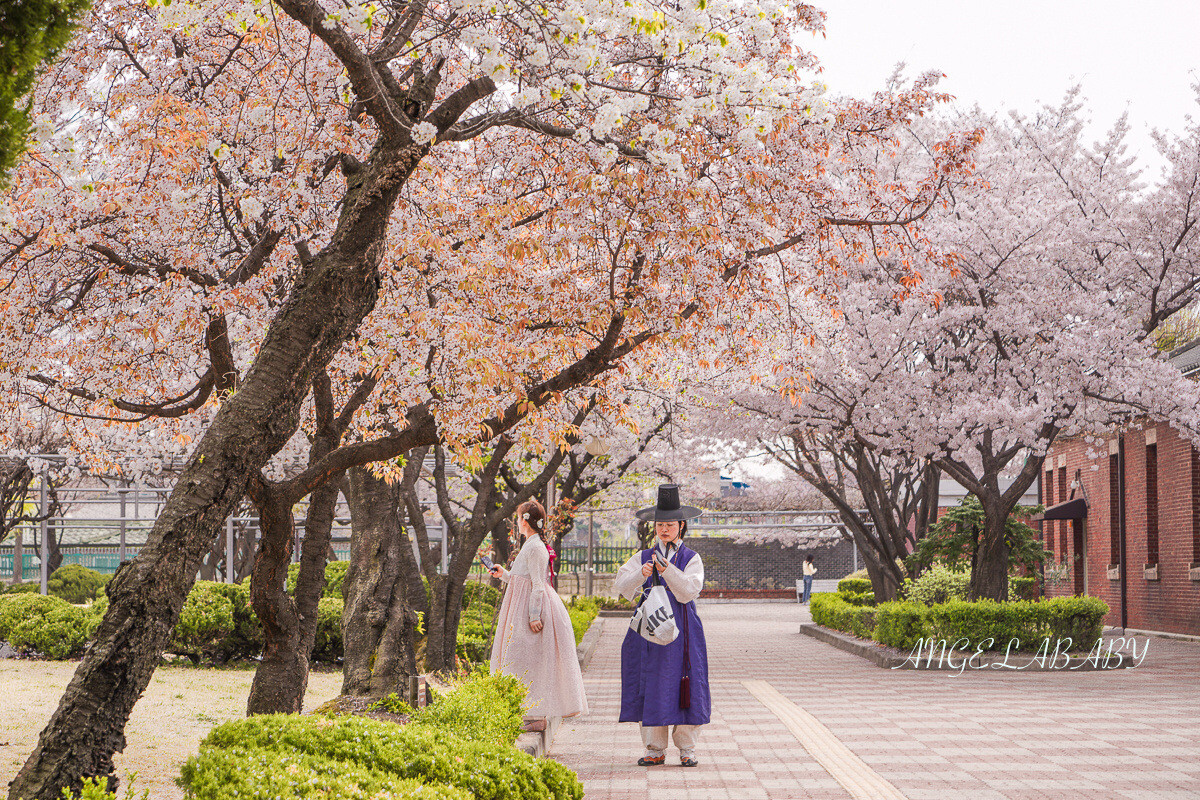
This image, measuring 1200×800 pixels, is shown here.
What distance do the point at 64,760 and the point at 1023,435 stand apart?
47.1ft

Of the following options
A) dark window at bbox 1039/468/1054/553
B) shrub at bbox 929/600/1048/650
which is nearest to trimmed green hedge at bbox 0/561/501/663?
shrub at bbox 929/600/1048/650

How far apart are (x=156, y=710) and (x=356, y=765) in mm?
6340

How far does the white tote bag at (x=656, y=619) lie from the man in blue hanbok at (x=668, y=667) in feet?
0.35

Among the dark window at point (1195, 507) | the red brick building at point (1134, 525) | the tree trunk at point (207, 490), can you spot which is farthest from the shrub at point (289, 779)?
the dark window at point (1195, 507)

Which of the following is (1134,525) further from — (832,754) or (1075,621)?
(832,754)

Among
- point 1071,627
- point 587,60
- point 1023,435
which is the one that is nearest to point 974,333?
point 1023,435

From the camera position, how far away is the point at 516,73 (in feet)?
20.4

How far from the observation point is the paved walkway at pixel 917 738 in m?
6.77


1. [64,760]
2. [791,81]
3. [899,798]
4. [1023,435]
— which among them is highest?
[791,81]

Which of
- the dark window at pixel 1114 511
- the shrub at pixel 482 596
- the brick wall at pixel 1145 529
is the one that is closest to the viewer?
the shrub at pixel 482 596

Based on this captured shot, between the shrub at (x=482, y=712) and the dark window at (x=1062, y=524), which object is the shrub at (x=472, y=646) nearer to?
the shrub at (x=482, y=712)

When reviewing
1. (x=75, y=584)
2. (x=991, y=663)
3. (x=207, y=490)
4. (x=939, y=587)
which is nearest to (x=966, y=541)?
(x=939, y=587)

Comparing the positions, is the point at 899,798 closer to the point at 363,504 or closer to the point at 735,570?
the point at 363,504

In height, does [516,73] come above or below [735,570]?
above
